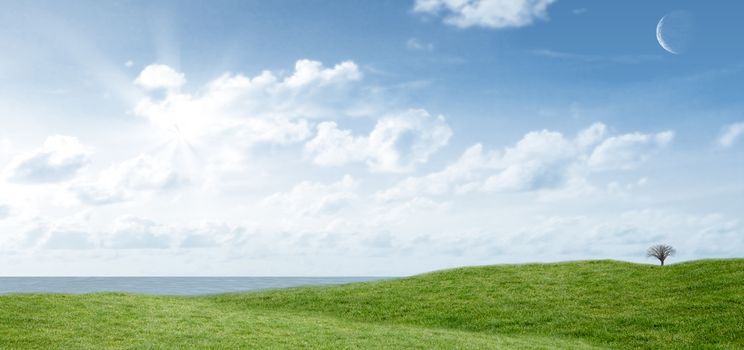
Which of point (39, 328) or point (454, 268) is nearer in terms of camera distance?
point (39, 328)

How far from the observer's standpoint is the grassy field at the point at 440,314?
1252 inches

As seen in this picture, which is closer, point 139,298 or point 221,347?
point 221,347

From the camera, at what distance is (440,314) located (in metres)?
40.5

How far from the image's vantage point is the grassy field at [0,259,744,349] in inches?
1252

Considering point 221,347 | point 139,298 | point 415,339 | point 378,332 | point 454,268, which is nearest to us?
point 221,347

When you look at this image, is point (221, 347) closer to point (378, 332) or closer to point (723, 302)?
point (378, 332)

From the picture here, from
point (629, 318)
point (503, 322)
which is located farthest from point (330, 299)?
point (629, 318)

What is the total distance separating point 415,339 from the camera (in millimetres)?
31906

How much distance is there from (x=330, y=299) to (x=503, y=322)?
13620mm

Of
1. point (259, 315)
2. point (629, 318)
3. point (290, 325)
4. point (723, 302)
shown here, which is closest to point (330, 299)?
point (259, 315)

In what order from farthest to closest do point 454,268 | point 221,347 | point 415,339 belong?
point 454,268 < point 415,339 < point 221,347

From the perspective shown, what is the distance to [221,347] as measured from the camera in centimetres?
2969

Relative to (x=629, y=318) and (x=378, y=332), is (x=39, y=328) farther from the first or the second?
(x=629, y=318)

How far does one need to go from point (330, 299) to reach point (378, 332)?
42.3 feet
